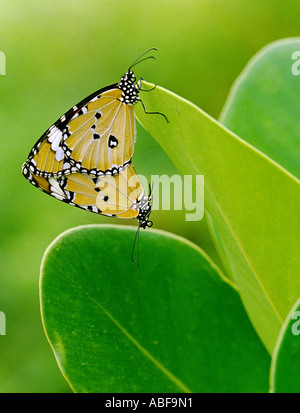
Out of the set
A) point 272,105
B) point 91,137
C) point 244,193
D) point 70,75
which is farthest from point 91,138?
point 70,75

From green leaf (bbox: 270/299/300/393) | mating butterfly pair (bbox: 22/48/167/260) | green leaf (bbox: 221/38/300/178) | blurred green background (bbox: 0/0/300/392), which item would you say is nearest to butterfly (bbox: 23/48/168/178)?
mating butterfly pair (bbox: 22/48/167/260)

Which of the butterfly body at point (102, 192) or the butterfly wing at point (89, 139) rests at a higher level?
the butterfly wing at point (89, 139)

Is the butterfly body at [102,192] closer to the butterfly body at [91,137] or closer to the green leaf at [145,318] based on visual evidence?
the butterfly body at [91,137]

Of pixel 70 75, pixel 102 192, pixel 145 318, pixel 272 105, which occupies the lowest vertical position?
pixel 145 318

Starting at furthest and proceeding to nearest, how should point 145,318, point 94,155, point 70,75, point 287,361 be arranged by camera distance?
point 70,75 → point 94,155 → point 145,318 → point 287,361

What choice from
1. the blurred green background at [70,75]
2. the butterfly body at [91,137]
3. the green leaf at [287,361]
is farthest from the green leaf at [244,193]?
the blurred green background at [70,75]

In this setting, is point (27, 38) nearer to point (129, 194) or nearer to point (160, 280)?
point (129, 194)

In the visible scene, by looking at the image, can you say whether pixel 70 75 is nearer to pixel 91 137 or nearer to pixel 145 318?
pixel 91 137
